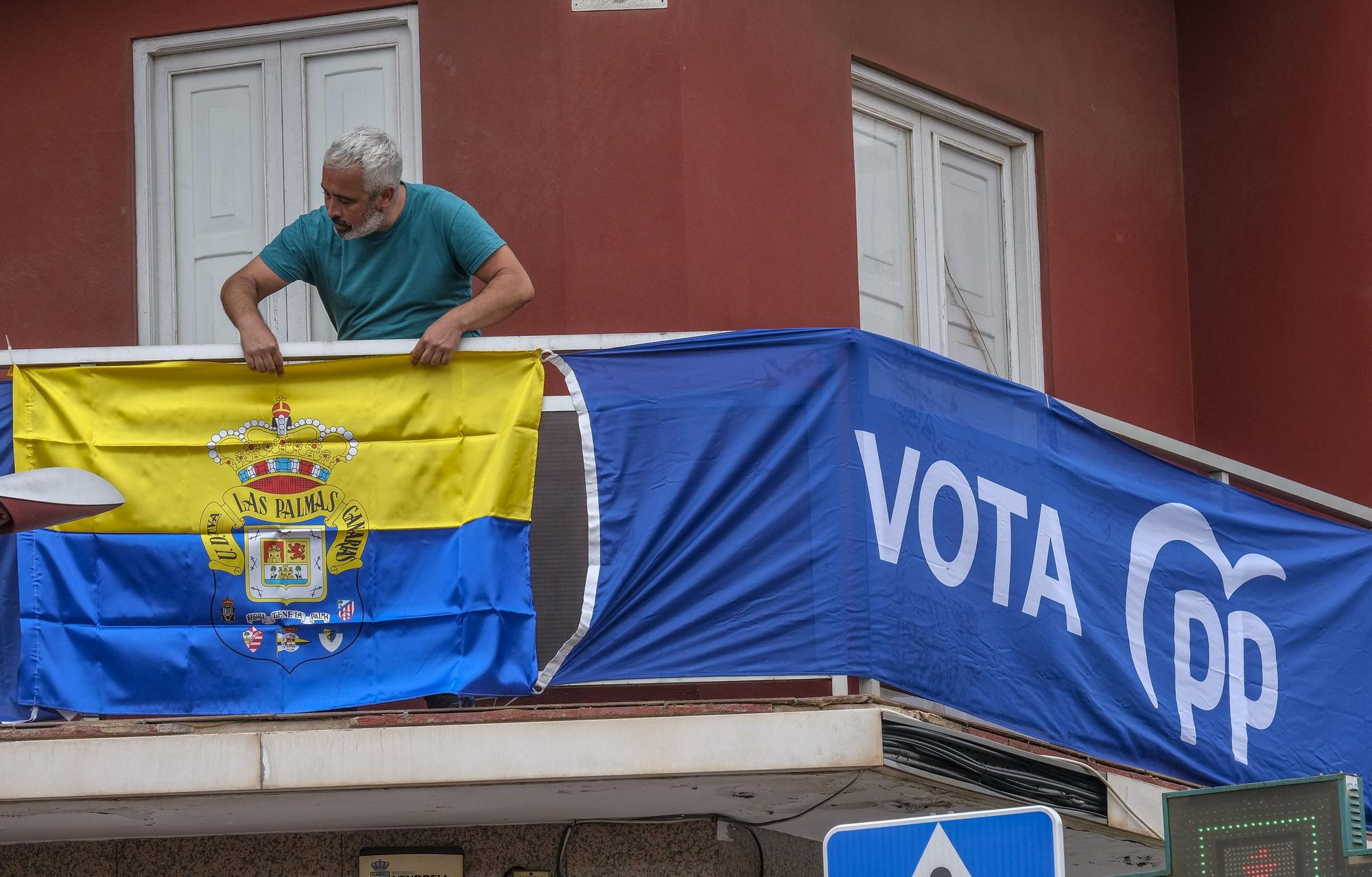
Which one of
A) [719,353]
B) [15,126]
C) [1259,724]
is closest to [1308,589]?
[1259,724]

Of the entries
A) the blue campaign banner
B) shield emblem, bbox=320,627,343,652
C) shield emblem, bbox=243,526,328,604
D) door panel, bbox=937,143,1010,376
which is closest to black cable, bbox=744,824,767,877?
the blue campaign banner

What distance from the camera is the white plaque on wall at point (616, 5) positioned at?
334 inches

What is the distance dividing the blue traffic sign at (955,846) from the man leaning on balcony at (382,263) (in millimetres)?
2619

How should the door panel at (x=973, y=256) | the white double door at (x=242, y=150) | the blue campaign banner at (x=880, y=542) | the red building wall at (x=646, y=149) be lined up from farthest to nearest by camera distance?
the door panel at (x=973, y=256) → the white double door at (x=242, y=150) → the red building wall at (x=646, y=149) → the blue campaign banner at (x=880, y=542)

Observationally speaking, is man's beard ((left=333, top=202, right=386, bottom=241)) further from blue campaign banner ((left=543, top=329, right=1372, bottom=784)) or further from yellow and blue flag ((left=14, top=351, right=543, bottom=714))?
blue campaign banner ((left=543, top=329, right=1372, bottom=784))

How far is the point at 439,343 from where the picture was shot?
7020 mm

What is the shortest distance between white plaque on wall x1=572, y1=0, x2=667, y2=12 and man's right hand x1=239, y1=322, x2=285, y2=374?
229 cm

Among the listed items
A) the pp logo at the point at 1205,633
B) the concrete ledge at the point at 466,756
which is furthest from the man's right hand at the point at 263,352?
the pp logo at the point at 1205,633

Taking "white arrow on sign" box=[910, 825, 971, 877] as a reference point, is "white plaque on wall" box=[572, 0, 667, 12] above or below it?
above

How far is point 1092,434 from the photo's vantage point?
25.8ft

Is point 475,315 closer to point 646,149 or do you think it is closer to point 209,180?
point 646,149

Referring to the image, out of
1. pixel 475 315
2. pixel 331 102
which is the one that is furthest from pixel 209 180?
pixel 475 315

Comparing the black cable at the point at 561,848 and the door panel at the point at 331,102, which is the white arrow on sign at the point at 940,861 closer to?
the black cable at the point at 561,848

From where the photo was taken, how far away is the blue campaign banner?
6895 millimetres
